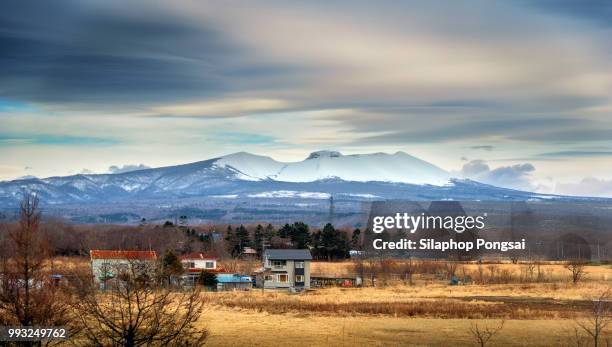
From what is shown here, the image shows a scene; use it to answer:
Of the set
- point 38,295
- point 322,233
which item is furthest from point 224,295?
point 322,233

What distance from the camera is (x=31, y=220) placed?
1803 centimetres

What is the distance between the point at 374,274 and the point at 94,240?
146 feet

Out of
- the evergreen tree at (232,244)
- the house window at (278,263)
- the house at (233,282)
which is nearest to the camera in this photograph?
the house at (233,282)

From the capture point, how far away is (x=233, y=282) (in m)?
57.7

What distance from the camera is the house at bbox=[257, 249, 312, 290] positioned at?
59562 millimetres

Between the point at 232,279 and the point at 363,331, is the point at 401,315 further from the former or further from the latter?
the point at 232,279

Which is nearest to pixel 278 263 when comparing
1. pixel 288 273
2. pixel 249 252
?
pixel 288 273

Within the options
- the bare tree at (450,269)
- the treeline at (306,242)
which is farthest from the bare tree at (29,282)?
the treeline at (306,242)

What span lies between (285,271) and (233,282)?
472 centimetres

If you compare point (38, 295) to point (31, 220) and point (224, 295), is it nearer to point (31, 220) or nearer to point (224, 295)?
point (31, 220)

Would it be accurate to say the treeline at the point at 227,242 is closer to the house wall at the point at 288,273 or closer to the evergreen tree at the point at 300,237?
the evergreen tree at the point at 300,237

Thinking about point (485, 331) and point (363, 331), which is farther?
point (363, 331)

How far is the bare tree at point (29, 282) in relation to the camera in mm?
17656

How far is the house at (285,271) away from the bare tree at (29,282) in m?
41.1
